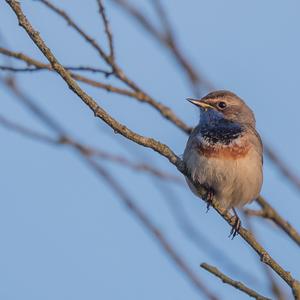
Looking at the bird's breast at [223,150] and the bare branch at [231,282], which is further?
the bird's breast at [223,150]

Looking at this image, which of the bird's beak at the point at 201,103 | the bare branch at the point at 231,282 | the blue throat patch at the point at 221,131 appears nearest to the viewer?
the bare branch at the point at 231,282

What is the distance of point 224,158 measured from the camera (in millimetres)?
6570

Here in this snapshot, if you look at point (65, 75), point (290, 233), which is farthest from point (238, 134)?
point (65, 75)

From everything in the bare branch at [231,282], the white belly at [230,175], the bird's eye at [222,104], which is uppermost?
the bird's eye at [222,104]

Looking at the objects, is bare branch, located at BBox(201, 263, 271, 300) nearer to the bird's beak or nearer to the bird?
the bird

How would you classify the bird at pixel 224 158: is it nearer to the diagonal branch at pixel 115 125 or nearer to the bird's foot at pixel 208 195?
the bird's foot at pixel 208 195

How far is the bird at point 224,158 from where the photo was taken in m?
6.43

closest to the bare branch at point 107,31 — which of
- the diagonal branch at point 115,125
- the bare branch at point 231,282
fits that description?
the diagonal branch at point 115,125

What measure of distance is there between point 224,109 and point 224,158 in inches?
42.2

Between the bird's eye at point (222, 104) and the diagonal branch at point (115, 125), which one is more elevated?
the bird's eye at point (222, 104)

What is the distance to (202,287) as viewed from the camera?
203 inches

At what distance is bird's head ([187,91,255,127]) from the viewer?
7.27 meters

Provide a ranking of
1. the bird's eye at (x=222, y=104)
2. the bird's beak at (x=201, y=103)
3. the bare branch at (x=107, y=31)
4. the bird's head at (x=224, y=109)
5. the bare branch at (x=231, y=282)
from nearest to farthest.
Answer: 1. the bare branch at (x=231, y=282)
2. the bare branch at (x=107, y=31)
3. the bird's beak at (x=201, y=103)
4. the bird's head at (x=224, y=109)
5. the bird's eye at (x=222, y=104)

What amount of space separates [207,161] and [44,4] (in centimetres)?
215
